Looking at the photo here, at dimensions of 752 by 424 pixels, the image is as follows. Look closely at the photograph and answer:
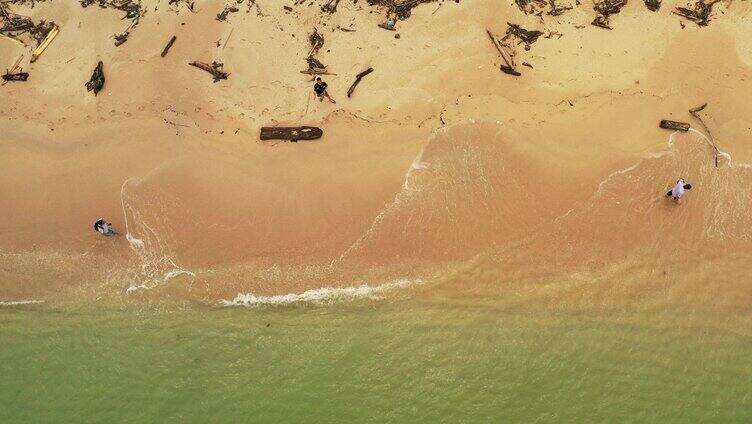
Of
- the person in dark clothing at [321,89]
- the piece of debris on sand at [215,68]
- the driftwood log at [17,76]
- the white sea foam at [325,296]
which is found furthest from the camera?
the driftwood log at [17,76]

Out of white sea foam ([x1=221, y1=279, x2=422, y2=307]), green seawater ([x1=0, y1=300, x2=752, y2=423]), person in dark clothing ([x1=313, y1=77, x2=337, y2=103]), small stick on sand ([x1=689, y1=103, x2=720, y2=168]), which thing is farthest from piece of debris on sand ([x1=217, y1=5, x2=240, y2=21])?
small stick on sand ([x1=689, y1=103, x2=720, y2=168])

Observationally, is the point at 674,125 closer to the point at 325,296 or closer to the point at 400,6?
the point at 400,6

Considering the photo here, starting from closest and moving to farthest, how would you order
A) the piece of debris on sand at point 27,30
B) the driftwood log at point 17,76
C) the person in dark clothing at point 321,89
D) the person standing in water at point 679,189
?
the person standing in water at point 679,189, the person in dark clothing at point 321,89, the driftwood log at point 17,76, the piece of debris on sand at point 27,30

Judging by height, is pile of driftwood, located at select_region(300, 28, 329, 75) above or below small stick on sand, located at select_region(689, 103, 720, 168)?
above

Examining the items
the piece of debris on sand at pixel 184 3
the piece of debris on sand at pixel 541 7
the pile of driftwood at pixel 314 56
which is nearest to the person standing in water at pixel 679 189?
the piece of debris on sand at pixel 541 7

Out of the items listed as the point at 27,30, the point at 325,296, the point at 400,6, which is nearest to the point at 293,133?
the point at 325,296

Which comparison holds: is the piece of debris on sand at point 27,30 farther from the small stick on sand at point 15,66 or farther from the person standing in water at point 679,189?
the person standing in water at point 679,189

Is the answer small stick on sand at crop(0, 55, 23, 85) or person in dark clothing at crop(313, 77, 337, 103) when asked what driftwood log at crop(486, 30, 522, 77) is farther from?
small stick on sand at crop(0, 55, 23, 85)
